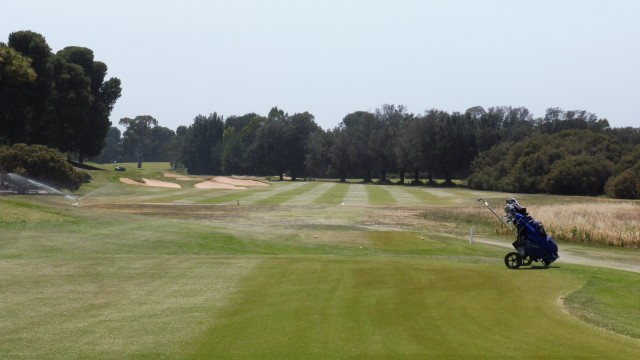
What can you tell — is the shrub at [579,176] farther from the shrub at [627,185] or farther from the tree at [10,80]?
the tree at [10,80]

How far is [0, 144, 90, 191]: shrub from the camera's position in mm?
67562

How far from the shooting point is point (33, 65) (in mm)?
84688

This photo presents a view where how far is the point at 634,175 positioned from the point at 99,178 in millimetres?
59030

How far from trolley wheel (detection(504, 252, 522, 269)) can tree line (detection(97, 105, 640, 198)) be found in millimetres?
68316

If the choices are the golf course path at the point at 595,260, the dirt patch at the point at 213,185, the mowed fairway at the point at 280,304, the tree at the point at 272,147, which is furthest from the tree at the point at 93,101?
the golf course path at the point at 595,260

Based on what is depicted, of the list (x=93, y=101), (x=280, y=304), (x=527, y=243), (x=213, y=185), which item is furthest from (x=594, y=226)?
(x=93, y=101)

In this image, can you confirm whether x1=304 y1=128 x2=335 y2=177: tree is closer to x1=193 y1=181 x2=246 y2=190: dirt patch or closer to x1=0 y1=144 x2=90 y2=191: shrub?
x1=193 y1=181 x2=246 y2=190: dirt patch

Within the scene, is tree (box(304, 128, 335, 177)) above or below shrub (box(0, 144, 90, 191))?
above

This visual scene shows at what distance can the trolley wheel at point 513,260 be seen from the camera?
23172 mm

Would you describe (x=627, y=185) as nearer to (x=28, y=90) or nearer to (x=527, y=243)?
(x=28, y=90)

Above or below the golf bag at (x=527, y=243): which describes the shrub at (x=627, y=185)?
above

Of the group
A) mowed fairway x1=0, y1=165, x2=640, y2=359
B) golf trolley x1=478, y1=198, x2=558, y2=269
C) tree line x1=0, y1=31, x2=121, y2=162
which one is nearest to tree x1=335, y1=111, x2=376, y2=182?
tree line x1=0, y1=31, x2=121, y2=162

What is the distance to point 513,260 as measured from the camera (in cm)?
2334

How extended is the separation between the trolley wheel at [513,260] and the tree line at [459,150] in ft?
224
